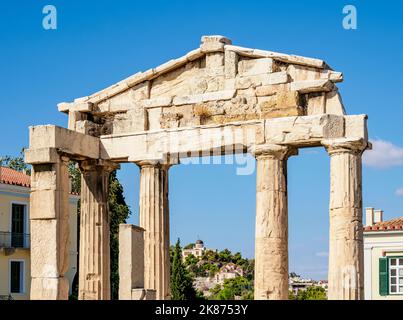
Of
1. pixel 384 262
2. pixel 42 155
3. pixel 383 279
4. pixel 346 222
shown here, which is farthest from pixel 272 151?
pixel 384 262

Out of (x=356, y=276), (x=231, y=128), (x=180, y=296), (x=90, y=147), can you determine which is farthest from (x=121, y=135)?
(x=180, y=296)

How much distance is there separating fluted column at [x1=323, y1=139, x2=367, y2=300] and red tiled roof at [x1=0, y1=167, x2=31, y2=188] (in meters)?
19.0

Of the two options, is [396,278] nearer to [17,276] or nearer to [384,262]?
[384,262]

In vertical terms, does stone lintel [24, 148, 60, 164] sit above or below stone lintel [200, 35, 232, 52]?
below

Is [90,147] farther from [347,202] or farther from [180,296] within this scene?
[180,296]

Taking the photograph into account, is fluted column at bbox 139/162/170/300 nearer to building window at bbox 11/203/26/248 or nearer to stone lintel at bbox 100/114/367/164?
stone lintel at bbox 100/114/367/164

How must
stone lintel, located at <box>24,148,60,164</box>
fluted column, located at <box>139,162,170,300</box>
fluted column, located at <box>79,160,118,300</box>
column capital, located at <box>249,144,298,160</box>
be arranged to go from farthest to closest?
fluted column, located at <box>79,160,118,300</box>, fluted column, located at <box>139,162,170,300</box>, stone lintel, located at <box>24,148,60,164</box>, column capital, located at <box>249,144,298,160</box>

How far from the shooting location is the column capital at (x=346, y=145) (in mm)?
22156

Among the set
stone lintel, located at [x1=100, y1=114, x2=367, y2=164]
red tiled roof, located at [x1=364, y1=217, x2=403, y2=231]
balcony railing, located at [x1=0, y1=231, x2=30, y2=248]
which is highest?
stone lintel, located at [x1=100, y1=114, x2=367, y2=164]

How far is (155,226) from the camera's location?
82.1 feet

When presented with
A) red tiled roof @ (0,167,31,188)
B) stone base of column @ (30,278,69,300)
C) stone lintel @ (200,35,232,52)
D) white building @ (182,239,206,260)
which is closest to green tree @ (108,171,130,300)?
red tiled roof @ (0,167,31,188)

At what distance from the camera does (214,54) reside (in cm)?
2447

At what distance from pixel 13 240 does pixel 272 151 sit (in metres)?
17.5

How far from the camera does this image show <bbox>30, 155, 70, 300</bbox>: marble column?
923 inches
